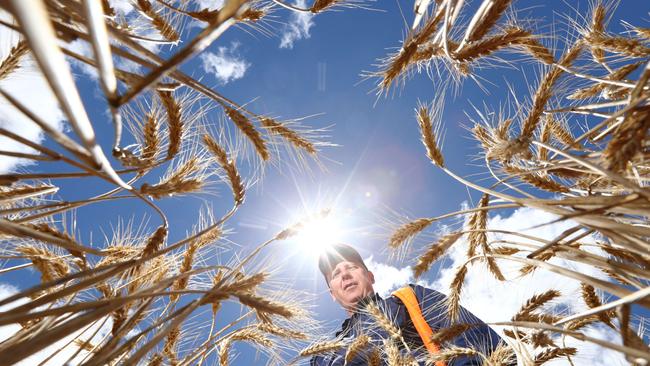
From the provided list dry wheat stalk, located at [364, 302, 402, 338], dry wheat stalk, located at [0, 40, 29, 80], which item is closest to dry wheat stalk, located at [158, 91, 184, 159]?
dry wheat stalk, located at [0, 40, 29, 80]

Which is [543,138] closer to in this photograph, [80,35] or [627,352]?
[627,352]

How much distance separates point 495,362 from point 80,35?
2.15 metres

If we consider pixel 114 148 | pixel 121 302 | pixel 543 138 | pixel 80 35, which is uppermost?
pixel 543 138

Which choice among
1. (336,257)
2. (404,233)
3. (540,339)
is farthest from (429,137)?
(336,257)

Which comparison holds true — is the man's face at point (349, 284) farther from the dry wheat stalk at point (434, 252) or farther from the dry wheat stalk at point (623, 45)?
the dry wheat stalk at point (623, 45)

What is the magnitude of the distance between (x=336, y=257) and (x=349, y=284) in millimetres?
634

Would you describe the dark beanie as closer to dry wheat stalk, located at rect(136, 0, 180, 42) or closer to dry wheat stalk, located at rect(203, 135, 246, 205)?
dry wheat stalk, located at rect(203, 135, 246, 205)

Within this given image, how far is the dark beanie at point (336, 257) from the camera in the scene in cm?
486

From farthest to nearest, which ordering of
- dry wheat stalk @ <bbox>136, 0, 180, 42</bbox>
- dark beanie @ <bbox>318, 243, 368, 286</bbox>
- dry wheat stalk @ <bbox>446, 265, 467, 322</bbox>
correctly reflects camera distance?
1. dark beanie @ <bbox>318, 243, 368, 286</bbox>
2. dry wheat stalk @ <bbox>446, 265, 467, 322</bbox>
3. dry wheat stalk @ <bbox>136, 0, 180, 42</bbox>

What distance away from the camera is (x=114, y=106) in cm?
47

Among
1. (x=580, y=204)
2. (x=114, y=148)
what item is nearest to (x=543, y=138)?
(x=580, y=204)

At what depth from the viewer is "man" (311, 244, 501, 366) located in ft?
9.84

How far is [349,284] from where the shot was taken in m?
4.29

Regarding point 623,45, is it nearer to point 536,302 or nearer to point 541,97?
point 541,97
